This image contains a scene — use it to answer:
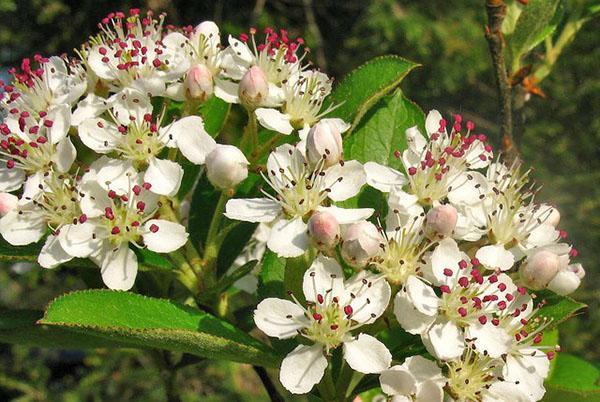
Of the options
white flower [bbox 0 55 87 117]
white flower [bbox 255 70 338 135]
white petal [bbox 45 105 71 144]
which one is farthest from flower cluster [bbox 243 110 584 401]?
white flower [bbox 0 55 87 117]

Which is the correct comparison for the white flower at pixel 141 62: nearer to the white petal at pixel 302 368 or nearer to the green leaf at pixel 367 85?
the green leaf at pixel 367 85

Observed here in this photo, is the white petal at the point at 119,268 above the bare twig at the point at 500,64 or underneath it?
underneath

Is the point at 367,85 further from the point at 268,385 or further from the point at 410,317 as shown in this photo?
the point at 268,385

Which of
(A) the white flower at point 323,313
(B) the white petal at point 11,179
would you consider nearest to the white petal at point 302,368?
(A) the white flower at point 323,313

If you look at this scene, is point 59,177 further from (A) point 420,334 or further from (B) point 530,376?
(B) point 530,376

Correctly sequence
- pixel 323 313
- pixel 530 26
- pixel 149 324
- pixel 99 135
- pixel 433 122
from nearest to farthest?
pixel 149 324
pixel 323 313
pixel 99 135
pixel 433 122
pixel 530 26

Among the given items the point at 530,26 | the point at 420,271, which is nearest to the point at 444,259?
the point at 420,271
